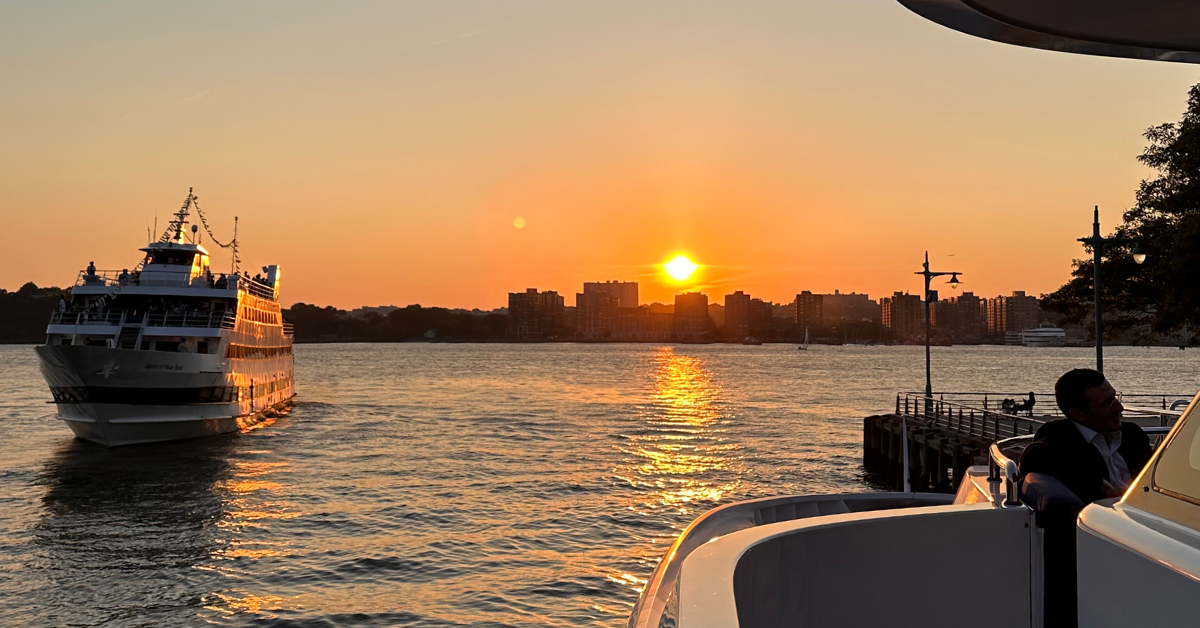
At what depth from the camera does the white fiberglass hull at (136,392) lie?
111ft

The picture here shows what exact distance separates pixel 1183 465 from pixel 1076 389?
6.66ft

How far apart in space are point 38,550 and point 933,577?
2022 cm

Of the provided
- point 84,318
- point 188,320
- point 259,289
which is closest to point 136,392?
point 188,320

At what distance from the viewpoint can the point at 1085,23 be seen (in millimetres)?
3416

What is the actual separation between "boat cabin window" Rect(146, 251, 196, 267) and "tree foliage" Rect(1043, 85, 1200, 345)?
3634 cm

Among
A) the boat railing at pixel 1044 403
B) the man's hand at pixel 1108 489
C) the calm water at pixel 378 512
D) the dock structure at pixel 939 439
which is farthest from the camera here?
the dock structure at pixel 939 439

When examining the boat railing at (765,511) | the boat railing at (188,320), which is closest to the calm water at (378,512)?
the boat railing at (188,320)

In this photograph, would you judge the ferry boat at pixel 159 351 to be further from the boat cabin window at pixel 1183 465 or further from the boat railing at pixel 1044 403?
the boat cabin window at pixel 1183 465

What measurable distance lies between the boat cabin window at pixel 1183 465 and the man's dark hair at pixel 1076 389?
1881mm

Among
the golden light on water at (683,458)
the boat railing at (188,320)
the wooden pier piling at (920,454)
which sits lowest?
the golden light on water at (683,458)

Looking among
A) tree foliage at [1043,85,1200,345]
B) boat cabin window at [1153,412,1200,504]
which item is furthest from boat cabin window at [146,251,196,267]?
boat cabin window at [1153,412,1200,504]

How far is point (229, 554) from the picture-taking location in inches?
713

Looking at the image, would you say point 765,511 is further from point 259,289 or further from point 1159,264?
point 259,289

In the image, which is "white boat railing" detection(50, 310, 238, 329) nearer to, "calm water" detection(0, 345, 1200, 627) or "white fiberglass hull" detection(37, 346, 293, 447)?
"white fiberglass hull" detection(37, 346, 293, 447)
